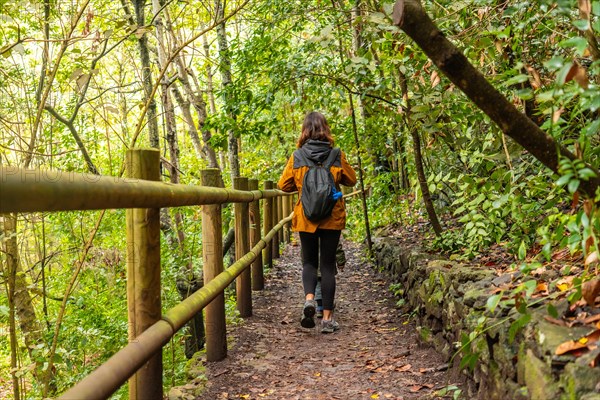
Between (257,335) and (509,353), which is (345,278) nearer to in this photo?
(257,335)

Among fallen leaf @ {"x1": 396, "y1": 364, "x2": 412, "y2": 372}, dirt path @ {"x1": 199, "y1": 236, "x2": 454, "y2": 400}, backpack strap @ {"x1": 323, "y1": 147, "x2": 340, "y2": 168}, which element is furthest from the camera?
backpack strap @ {"x1": 323, "y1": 147, "x2": 340, "y2": 168}

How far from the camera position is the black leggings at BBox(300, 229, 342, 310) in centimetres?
518

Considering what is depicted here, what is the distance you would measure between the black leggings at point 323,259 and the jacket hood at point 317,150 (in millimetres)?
651

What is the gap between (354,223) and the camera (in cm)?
1269

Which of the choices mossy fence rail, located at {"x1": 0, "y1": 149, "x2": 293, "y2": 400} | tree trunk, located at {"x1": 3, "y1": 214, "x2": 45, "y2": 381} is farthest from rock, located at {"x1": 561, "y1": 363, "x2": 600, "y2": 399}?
tree trunk, located at {"x1": 3, "y1": 214, "x2": 45, "y2": 381}

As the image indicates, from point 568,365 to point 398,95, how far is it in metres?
4.73

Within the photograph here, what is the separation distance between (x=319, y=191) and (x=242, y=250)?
838 mm

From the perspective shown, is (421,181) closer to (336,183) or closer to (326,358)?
(336,183)

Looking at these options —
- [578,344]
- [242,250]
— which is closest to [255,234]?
[242,250]

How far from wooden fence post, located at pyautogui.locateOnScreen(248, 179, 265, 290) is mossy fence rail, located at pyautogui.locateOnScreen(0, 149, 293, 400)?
189 cm

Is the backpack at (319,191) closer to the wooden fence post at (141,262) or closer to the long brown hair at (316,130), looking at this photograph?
the long brown hair at (316,130)

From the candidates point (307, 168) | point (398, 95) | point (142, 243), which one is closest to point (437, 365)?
point (307, 168)

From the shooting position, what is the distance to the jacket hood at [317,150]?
5.03 metres

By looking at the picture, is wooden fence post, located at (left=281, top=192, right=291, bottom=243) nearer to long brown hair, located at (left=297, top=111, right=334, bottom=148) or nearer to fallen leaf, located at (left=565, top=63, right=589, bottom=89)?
long brown hair, located at (left=297, top=111, right=334, bottom=148)
